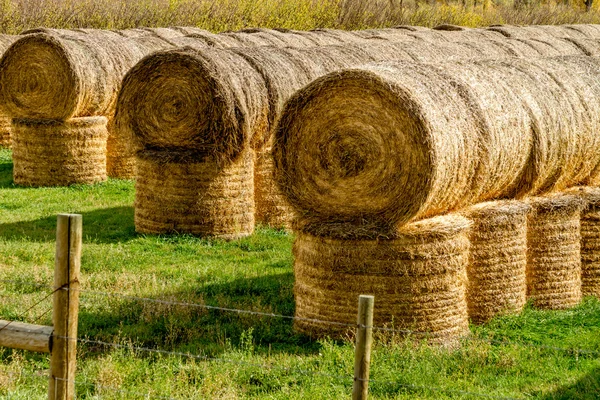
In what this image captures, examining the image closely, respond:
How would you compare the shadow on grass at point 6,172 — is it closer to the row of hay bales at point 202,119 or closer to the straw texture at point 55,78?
the straw texture at point 55,78

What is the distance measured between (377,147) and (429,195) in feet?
2.33

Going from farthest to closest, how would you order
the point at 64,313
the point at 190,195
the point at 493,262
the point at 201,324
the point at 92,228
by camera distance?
the point at 92,228, the point at 190,195, the point at 493,262, the point at 201,324, the point at 64,313

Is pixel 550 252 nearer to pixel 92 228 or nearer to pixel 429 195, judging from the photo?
pixel 429 195

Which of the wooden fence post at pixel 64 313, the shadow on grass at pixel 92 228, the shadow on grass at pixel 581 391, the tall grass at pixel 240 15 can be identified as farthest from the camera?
the tall grass at pixel 240 15

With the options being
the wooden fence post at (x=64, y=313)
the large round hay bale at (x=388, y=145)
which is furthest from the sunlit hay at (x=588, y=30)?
the wooden fence post at (x=64, y=313)

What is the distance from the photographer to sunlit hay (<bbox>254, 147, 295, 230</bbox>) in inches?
619

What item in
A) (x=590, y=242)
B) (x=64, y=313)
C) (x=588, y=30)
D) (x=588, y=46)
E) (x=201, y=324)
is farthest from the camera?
(x=588, y=30)

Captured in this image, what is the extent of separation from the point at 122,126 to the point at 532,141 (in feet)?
21.1

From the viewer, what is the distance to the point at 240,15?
37219 millimetres

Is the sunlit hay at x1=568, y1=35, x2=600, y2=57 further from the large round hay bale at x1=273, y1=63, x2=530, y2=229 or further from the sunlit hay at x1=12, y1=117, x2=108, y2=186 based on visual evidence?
the large round hay bale at x1=273, y1=63, x2=530, y2=229

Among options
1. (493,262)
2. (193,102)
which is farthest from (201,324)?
(193,102)

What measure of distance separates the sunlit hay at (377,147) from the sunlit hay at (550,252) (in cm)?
135

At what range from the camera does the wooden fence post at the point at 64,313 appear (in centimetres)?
670

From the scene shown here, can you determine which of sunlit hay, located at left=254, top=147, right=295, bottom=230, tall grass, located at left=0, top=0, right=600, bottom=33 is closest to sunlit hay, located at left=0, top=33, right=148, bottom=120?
sunlit hay, located at left=254, top=147, right=295, bottom=230
